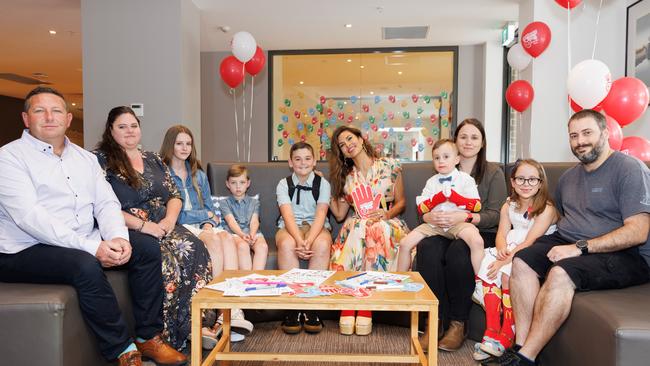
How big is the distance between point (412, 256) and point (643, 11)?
11.3ft

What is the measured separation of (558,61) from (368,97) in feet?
10.8

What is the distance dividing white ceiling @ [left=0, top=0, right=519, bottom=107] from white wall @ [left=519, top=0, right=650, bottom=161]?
671 mm

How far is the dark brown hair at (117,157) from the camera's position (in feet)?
8.72

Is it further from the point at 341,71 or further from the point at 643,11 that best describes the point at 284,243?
the point at 341,71

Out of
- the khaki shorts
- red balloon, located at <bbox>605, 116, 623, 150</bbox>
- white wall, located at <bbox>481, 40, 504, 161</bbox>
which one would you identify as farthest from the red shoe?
white wall, located at <bbox>481, 40, 504, 161</bbox>

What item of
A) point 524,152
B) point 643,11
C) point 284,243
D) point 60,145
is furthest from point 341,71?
point 60,145

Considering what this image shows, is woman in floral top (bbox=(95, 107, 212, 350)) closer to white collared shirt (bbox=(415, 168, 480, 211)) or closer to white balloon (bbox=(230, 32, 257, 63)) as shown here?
white collared shirt (bbox=(415, 168, 480, 211))

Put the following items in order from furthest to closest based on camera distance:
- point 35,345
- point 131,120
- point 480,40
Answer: point 480,40 < point 131,120 < point 35,345

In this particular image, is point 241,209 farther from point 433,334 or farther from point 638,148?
point 638,148

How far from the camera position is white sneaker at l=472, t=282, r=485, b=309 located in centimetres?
254

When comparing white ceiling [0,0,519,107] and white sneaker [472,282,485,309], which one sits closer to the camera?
white sneaker [472,282,485,309]

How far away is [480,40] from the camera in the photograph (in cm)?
748

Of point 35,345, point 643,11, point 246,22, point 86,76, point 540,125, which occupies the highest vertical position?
point 246,22

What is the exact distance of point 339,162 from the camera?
3.29 metres
